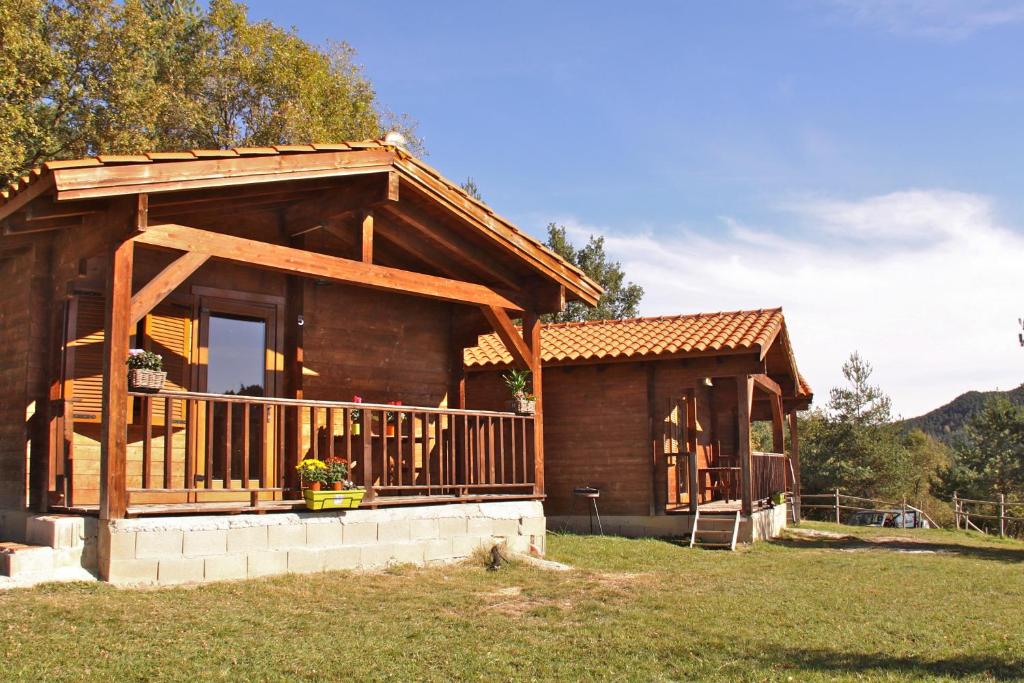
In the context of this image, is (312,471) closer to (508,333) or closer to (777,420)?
(508,333)

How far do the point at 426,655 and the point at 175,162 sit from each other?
4.96 meters

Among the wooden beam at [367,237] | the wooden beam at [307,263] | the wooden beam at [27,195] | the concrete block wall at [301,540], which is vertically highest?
the wooden beam at [367,237]

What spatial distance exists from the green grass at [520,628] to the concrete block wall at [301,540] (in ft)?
1.22

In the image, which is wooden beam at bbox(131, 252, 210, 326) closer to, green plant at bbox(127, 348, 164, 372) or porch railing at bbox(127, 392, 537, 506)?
green plant at bbox(127, 348, 164, 372)

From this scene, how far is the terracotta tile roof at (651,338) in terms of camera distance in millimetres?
15664

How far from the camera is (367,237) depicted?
10891 millimetres

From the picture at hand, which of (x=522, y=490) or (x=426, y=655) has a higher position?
(x=522, y=490)

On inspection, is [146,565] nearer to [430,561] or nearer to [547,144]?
[430,561]

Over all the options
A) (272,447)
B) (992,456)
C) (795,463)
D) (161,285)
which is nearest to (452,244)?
(272,447)

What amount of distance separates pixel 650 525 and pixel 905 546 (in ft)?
14.6

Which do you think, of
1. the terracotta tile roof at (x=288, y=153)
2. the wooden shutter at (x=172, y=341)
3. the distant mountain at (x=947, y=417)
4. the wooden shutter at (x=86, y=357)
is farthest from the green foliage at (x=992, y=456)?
the distant mountain at (x=947, y=417)

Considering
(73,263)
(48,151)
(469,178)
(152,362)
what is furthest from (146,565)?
(469,178)

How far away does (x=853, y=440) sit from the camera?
123 feet

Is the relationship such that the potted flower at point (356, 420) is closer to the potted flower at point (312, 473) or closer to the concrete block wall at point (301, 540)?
the concrete block wall at point (301, 540)
